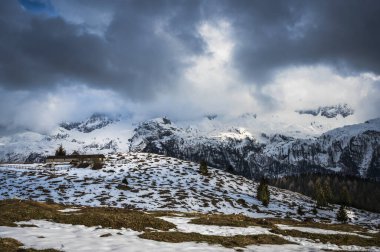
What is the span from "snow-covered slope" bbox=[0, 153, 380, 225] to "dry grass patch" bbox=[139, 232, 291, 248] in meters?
44.9

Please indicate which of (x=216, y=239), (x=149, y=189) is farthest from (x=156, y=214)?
(x=149, y=189)

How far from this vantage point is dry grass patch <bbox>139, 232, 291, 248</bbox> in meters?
24.4

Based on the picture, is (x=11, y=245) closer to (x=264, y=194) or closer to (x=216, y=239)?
(x=216, y=239)

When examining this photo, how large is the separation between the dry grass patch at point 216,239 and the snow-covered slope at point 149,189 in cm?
4493

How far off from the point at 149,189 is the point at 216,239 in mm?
62358

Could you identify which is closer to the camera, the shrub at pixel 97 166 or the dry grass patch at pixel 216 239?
the dry grass patch at pixel 216 239

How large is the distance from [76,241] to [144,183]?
7211 centimetres

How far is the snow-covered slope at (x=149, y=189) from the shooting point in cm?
7488

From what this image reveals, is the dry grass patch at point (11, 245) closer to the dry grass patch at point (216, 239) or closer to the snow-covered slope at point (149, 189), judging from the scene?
the dry grass patch at point (216, 239)

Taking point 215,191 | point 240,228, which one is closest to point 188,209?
point 215,191

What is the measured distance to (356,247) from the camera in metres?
26.9

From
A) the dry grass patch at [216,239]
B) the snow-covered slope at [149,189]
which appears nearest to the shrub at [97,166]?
the snow-covered slope at [149,189]

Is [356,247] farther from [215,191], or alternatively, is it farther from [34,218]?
[215,191]

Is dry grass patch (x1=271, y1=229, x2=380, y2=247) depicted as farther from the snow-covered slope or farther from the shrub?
the shrub
